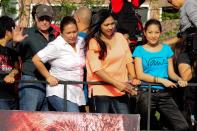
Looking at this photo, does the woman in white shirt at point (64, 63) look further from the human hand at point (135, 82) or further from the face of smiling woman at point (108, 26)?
the human hand at point (135, 82)

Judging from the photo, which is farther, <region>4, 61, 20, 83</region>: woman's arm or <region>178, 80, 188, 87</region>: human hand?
<region>4, 61, 20, 83</region>: woman's arm

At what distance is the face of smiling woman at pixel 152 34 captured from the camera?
7133 millimetres

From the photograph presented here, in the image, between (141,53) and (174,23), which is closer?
(141,53)

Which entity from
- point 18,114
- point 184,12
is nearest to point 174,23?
point 184,12

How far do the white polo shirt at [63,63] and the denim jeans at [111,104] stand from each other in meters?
0.23

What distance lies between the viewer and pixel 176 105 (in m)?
7.16

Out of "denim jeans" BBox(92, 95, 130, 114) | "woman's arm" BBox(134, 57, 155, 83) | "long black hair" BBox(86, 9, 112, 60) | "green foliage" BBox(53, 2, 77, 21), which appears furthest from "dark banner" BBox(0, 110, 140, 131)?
"green foliage" BBox(53, 2, 77, 21)

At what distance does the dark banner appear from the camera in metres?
6.84

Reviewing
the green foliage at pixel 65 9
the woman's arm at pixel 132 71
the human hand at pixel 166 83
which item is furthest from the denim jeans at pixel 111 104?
the green foliage at pixel 65 9

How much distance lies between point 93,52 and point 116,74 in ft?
1.18

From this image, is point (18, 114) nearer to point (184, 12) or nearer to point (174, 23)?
point (184, 12)

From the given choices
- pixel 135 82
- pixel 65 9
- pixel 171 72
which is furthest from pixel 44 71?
pixel 65 9

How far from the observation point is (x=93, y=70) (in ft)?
22.5

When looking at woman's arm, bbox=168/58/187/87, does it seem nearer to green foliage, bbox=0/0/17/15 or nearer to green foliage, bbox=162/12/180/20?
green foliage, bbox=162/12/180/20
